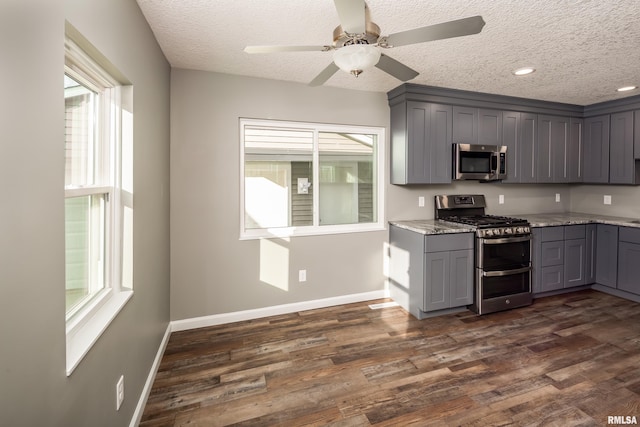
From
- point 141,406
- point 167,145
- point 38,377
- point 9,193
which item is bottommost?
point 141,406

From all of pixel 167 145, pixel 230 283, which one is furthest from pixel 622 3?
pixel 230 283

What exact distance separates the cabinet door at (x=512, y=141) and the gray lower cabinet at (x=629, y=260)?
51.5 inches

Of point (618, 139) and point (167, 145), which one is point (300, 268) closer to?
point (167, 145)

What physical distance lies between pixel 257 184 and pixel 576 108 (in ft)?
14.1

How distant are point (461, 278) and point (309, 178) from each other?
6.29 feet

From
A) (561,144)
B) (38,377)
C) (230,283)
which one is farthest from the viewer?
(561,144)

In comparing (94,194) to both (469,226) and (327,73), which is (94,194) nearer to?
(327,73)

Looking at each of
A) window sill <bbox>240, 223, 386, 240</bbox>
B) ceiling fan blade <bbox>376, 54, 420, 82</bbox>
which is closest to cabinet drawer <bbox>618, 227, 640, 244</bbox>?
window sill <bbox>240, 223, 386, 240</bbox>

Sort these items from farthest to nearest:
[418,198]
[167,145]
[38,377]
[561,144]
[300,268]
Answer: [561,144] → [418,198] → [300,268] → [167,145] → [38,377]

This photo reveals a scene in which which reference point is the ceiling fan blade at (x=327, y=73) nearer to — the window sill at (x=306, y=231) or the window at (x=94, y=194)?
the window at (x=94, y=194)

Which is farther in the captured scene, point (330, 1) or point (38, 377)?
point (330, 1)

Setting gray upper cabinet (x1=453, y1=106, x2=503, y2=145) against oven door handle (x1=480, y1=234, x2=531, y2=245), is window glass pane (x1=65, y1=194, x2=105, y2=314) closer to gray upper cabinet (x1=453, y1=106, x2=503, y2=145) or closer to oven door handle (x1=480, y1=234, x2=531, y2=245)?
oven door handle (x1=480, y1=234, x2=531, y2=245)

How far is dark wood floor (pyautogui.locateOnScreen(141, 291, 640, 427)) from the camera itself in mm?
1883

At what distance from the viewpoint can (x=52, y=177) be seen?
991mm
